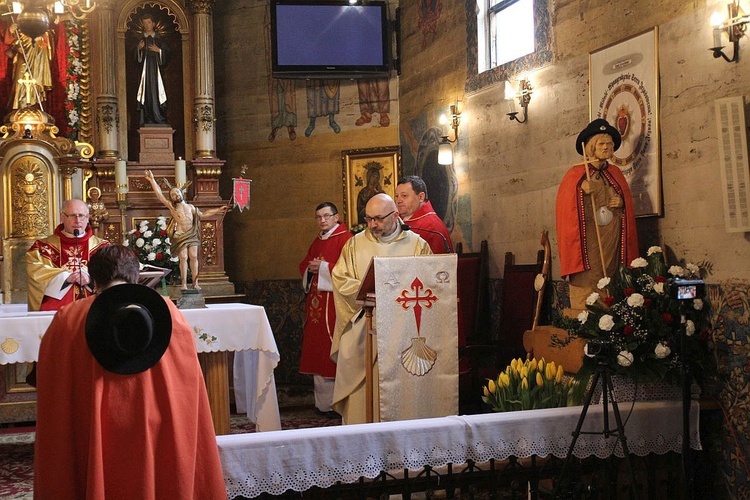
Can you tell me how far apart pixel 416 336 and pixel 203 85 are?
19.0 feet

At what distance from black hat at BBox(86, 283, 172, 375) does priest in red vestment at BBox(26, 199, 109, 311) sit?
303 cm

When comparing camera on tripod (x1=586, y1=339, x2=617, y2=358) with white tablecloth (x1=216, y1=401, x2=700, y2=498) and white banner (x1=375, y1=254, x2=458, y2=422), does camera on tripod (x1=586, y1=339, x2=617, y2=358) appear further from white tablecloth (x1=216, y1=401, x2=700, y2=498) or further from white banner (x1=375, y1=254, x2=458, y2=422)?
white banner (x1=375, y1=254, x2=458, y2=422)

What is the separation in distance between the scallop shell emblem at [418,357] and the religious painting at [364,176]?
5105 mm

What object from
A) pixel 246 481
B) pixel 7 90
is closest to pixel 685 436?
pixel 246 481

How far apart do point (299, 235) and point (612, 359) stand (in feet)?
21.4

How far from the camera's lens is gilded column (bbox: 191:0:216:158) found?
1031 cm

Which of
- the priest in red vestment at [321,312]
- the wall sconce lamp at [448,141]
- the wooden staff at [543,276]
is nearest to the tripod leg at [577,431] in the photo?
the wooden staff at [543,276]

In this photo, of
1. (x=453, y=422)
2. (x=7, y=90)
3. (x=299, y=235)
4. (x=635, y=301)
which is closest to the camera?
(x=453, y=422)

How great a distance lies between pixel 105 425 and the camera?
149 inches

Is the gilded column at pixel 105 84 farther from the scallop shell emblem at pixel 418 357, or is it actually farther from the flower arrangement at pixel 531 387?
the flower arrangement at pixel 531 387

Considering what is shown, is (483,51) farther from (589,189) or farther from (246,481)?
(246,481)

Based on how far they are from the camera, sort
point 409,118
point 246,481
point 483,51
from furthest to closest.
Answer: point 409,118 → point 483,51 → point 246,481

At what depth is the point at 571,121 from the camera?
7.16 meters

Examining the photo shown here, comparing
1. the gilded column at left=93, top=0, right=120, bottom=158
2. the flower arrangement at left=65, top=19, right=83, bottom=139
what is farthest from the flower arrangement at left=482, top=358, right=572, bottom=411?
the flower arrangement at left=65, top=19, right=83, bottom=139
